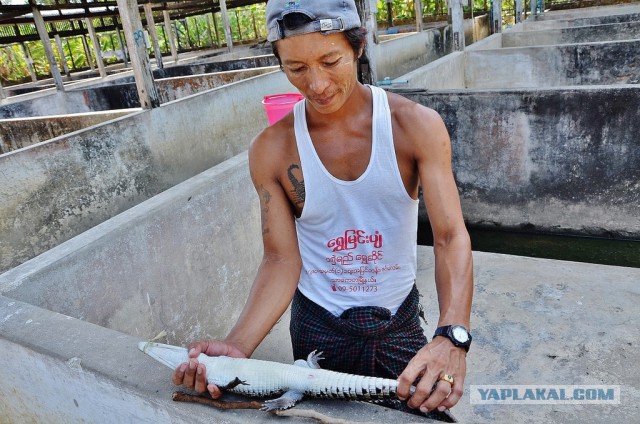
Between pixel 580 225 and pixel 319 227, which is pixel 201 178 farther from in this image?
pixel 580 225

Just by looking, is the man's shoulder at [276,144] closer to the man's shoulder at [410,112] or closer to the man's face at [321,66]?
the man's face at [321,66]

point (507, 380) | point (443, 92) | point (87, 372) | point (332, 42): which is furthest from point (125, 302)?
point (443, 92)

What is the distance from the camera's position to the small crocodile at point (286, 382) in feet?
3.58

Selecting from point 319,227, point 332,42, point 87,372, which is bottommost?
point 87,372

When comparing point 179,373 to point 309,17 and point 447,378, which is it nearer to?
point 447,378

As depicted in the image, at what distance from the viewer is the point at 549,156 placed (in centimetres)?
464

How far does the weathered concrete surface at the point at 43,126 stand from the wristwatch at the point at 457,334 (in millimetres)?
4661

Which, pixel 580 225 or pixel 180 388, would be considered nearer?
pixel 180 388

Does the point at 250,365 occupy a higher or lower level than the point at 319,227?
lower

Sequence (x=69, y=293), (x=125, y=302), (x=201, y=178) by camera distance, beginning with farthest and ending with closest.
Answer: (x=201, y=178)
(x=125, y=302)
(x=69, y=293)

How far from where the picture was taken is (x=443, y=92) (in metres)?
4.91

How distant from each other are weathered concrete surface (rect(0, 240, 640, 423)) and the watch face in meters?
0.23

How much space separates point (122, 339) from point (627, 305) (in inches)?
122

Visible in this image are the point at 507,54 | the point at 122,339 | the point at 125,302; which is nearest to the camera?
the point at 122,339
